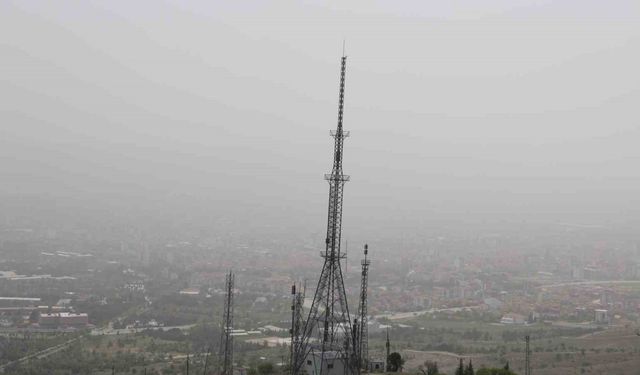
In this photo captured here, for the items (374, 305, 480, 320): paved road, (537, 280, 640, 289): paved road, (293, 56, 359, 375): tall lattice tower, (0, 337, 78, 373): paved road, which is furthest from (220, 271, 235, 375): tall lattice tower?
(537, 280, 640, 289): paved road

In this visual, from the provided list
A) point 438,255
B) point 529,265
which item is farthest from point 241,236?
point 529,265

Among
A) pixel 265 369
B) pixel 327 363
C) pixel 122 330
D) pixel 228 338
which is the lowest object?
pixel 122 330

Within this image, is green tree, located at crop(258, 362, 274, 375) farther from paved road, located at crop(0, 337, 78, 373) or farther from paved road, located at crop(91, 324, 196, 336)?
paved road, located at crop(91, 324, 196, 336)

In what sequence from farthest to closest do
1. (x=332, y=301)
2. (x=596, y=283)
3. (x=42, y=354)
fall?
1. (x=596, y=283)
2. (x=42, y=354)
3. (x=332, y=301)

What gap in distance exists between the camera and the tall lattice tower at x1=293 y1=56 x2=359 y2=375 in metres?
22.9

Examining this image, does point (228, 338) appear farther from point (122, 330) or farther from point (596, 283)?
point (596, 283)

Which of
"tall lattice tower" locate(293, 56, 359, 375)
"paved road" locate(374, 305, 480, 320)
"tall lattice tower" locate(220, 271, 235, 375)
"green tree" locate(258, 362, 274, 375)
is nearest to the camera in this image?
"tall lattice tower" locate(293, 56, 359, 375)

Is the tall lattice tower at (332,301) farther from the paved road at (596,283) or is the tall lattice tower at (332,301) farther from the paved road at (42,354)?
the paved road at (596,283)

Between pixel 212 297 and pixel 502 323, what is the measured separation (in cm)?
2395

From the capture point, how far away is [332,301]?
23.0m

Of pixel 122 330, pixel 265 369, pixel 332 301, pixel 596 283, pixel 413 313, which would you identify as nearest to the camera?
pixel 332 301

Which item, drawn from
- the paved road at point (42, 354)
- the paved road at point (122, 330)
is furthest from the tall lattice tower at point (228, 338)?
the paved road at point (122, 330)

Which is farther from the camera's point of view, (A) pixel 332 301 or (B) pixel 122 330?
(B) pixel 122 330

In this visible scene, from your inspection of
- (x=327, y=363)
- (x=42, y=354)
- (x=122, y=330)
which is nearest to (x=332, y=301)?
(x=327, y=363)
